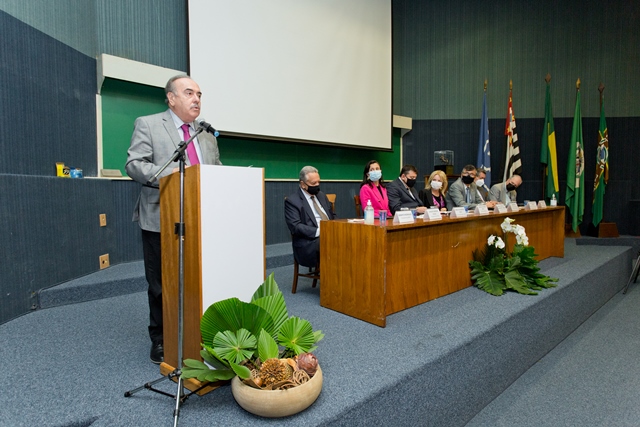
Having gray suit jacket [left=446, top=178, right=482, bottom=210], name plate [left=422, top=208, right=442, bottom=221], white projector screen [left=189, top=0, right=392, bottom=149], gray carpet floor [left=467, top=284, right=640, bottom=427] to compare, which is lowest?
gray carpet floor [left=467, top=284, right=640, bottom=427]

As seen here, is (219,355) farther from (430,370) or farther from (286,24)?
(286,24)

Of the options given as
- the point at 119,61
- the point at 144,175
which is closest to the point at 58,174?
the point at 119,61

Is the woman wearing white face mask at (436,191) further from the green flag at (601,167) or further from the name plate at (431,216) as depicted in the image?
the green flag at (601,167)

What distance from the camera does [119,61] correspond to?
12.1 ft

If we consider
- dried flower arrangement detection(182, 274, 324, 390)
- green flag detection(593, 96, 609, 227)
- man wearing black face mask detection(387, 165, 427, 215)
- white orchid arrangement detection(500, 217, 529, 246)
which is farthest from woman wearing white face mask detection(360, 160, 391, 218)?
green flag detection(593, 96, 609, 227)

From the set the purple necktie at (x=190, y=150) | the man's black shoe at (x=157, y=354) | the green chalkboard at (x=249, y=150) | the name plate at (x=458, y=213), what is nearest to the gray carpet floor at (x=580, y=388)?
the name plate at (x=458, y=213)

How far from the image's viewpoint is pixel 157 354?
6.07 ft

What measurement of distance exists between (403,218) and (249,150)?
2828mm

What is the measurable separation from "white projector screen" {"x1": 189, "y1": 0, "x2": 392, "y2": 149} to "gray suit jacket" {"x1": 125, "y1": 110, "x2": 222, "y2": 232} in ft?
7.77

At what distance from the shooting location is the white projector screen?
413 cm

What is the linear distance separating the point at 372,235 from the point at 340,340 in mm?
647

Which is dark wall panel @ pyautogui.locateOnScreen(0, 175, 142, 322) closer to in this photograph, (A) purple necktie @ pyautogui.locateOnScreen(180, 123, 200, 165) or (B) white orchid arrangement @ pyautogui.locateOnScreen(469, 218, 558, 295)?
(A) purple necktie @ pyautogui.locateOnScreen(180, 123, 200, 165)

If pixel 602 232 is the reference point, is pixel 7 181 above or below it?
above

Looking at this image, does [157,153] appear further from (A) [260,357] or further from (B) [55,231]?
(B) [55,231]
